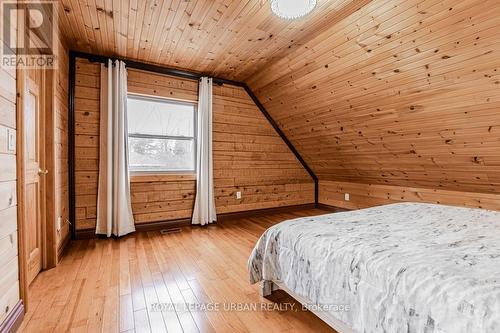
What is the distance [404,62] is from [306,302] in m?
2.24

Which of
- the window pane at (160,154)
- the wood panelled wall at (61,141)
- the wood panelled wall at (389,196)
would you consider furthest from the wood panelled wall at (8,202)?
the wood panelled wall at (389,196)

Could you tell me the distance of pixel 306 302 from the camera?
149cm

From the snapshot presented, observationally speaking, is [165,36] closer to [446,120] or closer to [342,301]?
[342,301]

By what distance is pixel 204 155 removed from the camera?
3.78 m

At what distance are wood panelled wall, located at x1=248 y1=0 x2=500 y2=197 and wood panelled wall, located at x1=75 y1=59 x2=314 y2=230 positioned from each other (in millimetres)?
599

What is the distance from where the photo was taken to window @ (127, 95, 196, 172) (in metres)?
3.54

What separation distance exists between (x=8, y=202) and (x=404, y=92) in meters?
3.33

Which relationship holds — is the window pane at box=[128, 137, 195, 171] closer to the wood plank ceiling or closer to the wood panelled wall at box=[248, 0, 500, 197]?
the wood plank ceiling

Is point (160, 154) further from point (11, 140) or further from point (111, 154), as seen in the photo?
point (11, 140)

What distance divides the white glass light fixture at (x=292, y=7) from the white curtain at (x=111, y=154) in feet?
7.22

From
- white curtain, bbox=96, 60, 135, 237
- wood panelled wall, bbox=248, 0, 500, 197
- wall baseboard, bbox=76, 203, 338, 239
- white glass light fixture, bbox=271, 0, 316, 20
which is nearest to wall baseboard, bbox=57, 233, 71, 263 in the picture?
wall baseboard, bbox=76, 203, 338, 239

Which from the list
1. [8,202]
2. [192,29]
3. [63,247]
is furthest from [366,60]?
[63,247]

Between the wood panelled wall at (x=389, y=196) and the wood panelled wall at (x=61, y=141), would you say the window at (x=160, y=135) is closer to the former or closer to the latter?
the wood panelled wall at (x=61, y=141)

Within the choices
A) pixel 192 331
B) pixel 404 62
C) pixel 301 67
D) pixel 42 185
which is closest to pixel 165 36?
pixel 301 67
